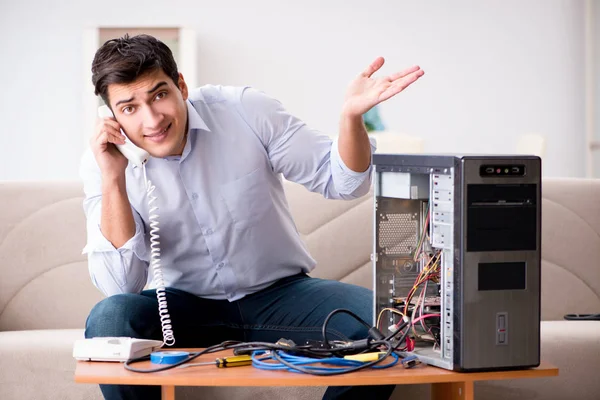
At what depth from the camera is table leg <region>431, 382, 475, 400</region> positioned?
1432 millimetres

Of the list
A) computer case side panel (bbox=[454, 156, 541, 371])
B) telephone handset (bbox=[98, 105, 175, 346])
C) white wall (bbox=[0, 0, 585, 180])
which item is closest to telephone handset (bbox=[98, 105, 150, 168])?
telephone handset (bbox=[98, 105, 175, 346])

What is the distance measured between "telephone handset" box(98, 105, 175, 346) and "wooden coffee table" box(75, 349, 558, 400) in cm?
31

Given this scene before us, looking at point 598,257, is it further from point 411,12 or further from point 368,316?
point 411,12

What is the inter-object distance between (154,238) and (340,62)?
4.24 meters

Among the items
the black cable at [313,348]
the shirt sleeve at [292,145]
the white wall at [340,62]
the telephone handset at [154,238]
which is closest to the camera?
the black cable at [313,348]

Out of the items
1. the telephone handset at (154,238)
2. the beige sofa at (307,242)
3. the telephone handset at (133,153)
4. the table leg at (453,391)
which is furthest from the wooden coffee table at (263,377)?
the beige sofa at (307,242)

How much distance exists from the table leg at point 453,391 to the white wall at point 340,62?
14.2ft

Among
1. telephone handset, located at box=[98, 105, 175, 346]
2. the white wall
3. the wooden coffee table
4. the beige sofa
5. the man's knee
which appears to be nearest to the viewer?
the wooden coffee table

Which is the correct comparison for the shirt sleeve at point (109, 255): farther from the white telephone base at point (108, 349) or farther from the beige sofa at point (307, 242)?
the beige sofa at point (307, 242)

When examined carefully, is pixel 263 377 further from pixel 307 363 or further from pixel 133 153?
pixel 133 153

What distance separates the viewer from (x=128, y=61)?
180cm

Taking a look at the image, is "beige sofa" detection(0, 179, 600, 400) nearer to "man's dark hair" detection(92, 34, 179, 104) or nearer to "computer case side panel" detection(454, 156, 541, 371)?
"man's dark hair" detection(92, 34, 179, 104)

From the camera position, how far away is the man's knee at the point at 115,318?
1620mm

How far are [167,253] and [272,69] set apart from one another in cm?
404
